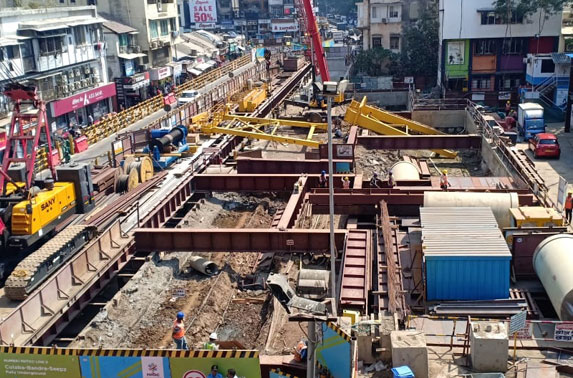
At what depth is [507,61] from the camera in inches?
2192

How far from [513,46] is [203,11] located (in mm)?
81868

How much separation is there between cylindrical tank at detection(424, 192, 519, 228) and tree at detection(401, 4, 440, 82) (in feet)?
132

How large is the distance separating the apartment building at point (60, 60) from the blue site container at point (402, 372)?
36138 mm

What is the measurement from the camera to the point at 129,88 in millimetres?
60781

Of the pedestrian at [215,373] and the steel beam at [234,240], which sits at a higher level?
the pedestrian at [215,373]

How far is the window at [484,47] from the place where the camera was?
5594 cm

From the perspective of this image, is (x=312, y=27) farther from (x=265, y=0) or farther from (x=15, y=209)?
(x=265, y=0)

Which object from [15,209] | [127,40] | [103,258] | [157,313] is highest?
[127,40]

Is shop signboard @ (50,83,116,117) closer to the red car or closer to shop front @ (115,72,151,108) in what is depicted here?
shop front @ (115,72,151,108)

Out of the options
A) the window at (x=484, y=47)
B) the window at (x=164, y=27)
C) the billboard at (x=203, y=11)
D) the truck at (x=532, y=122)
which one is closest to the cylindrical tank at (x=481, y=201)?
the truck at (x=532, y=122)

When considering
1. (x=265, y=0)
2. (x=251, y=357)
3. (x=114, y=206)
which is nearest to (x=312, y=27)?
(x=114, y=206)

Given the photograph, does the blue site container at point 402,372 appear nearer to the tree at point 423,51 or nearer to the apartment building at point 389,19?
the tree at point 423,51

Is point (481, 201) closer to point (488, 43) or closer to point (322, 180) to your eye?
point (322, 180)

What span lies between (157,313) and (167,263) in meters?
3.54
